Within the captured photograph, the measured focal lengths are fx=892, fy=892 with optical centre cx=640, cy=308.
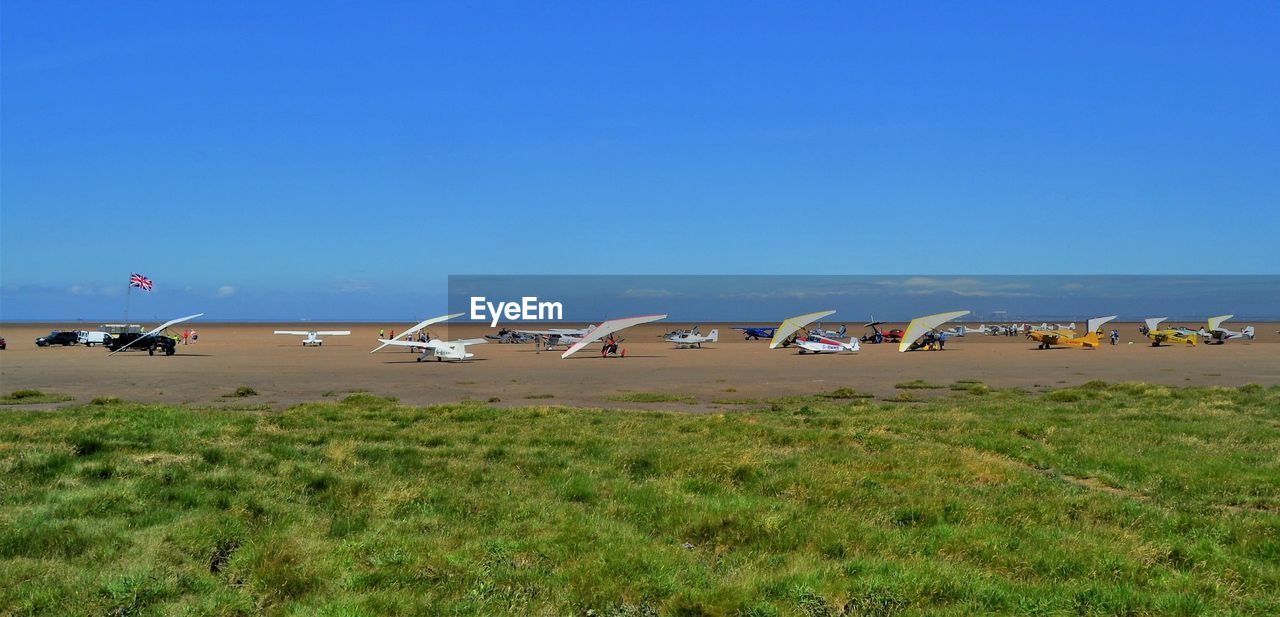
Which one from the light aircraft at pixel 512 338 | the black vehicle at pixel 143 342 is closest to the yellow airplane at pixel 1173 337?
the light aircraft at pixel 512 338

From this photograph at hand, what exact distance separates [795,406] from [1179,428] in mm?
10824

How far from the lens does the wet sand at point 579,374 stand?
108ft

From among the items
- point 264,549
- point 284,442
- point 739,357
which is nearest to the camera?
point 264,549

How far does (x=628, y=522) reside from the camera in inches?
394

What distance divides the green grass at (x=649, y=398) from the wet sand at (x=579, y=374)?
60cm

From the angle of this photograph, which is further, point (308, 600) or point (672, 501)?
point (672, 501)

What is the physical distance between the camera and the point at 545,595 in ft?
24.2

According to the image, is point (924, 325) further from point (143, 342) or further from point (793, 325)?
point (143, 342)

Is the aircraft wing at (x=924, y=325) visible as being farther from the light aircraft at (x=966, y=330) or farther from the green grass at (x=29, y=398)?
the green grass at (x=29, y=398)

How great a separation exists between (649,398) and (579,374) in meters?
15.0

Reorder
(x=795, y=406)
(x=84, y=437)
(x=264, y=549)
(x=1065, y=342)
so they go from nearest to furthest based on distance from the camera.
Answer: (x=264, y=549), (x=84, y=437), (x=795, y=406), (x=1065, y=342)

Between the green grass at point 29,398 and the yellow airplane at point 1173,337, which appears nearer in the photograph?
the green grass at point 29,398

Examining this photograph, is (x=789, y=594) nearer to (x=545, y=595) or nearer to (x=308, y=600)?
(x=545, y=595)

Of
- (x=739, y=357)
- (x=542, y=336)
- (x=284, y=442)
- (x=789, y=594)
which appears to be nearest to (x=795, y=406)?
(x=284, y=442)
